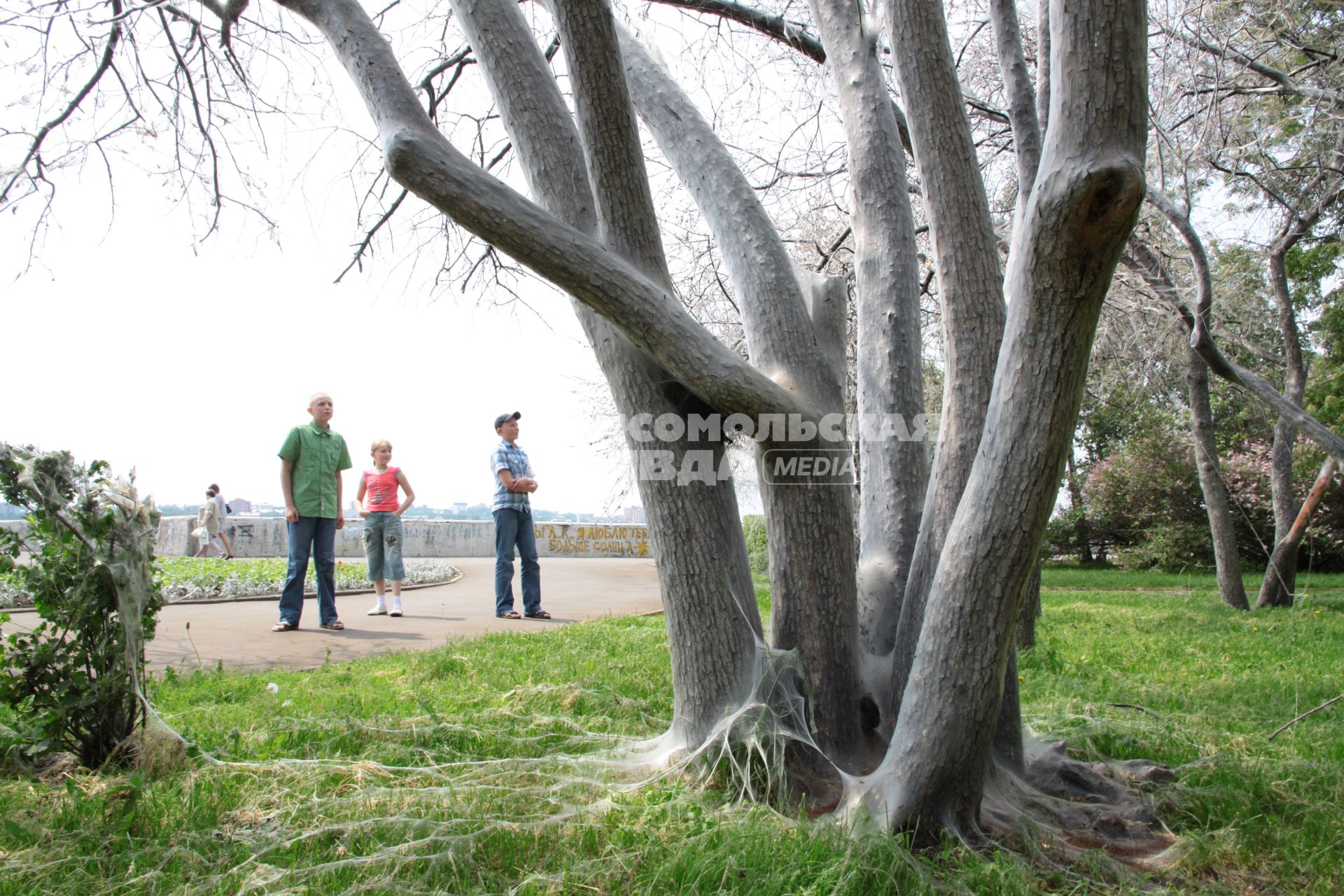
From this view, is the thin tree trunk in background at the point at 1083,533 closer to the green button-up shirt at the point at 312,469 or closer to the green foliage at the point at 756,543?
the green foliage at the point at 756,543

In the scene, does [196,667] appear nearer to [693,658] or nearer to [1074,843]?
[693,658]

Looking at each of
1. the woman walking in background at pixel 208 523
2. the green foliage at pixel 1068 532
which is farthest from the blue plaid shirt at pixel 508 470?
the green foliage at pixel 1068 532

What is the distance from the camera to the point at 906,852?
6.82 feet

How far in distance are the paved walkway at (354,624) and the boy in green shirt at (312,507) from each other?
0.21 meters

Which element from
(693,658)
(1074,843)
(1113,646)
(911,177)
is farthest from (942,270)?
(911,177)

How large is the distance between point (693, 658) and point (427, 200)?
166cm

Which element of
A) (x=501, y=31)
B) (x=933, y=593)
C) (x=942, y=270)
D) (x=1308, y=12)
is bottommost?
(x=933, y=593)

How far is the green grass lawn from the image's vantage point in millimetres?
2000

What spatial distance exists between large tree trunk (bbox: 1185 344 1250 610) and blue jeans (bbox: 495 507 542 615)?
713 cm

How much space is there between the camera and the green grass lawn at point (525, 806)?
2000 millimetres

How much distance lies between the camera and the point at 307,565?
6535mm

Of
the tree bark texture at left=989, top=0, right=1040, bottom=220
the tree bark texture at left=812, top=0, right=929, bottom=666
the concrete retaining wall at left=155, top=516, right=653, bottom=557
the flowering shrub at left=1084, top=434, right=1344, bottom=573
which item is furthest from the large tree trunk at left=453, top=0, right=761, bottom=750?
the concrete retaining wall at left=155, top=516, right=653, bottom=557

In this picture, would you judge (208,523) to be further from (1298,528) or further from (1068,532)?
(1068,532)

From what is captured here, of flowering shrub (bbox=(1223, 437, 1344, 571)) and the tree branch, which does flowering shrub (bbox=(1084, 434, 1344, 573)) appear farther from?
the tree branch
